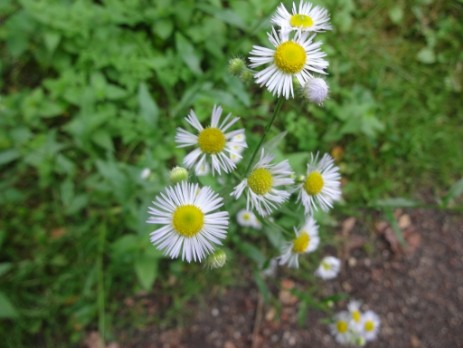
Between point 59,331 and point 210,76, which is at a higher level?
point 210,76

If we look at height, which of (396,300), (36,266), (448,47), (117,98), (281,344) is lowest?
(36,266)

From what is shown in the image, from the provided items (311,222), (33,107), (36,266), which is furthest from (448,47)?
(36,266)

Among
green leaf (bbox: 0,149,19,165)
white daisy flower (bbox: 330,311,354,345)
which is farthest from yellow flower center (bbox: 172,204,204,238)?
green leaf (bbox: 0,149,19,165)

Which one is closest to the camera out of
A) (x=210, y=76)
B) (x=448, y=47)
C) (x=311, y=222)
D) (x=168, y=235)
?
(x=168, y=235)

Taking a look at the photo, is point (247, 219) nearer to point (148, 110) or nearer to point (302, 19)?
point (148, 110)

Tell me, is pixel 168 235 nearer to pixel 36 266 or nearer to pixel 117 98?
pixel 117 98

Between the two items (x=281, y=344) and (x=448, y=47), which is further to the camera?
(x=448, y=47)

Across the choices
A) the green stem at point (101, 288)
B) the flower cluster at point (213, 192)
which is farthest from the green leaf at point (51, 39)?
the flower cluster at point (213, 192)
